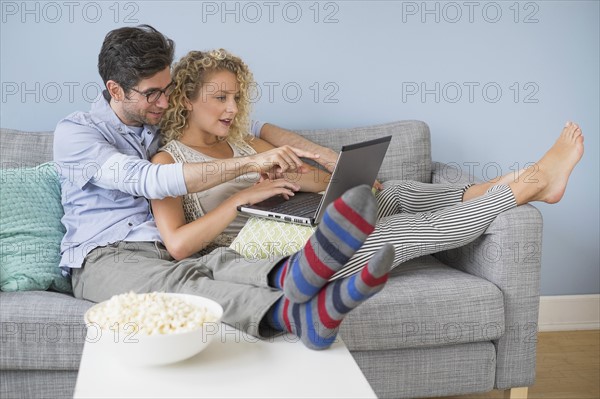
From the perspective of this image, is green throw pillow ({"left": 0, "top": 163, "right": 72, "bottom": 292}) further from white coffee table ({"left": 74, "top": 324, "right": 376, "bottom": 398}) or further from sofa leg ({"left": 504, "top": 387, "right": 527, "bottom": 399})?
sofa leg ({"left": 504, "top": 387, "right": 527, "bottom": 399})

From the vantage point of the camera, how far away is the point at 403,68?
9.85ft

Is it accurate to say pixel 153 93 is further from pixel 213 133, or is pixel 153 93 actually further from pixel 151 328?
pixel 151 328

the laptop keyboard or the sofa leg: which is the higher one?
the laptop keyboard

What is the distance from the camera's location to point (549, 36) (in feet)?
10.1

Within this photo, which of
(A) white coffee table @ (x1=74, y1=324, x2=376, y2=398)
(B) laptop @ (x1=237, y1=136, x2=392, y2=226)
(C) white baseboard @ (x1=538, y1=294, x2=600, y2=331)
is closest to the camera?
(A) white coffee table @ (x1=74, y1=324, x2=376, y2=398)

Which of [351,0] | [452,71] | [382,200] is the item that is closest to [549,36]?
[452,71]

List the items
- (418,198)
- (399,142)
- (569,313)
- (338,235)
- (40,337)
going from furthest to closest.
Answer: (569,313), (399,142), (418,198), (40,337), (338,235)

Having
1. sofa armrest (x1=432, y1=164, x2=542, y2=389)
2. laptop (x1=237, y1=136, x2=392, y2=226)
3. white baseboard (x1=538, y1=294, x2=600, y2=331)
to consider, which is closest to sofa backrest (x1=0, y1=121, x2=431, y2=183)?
laptop (x1=237, y1=136, x2=392, y2=226)

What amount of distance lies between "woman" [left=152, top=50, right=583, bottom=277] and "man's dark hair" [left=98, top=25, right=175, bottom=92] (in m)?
0.19

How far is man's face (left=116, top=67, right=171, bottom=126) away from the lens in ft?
7.49

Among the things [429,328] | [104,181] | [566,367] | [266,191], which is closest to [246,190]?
[266,191]

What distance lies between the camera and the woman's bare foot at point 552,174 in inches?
91.3

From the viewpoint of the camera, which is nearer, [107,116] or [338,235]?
[338,235]

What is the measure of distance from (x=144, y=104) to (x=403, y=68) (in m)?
1.13
